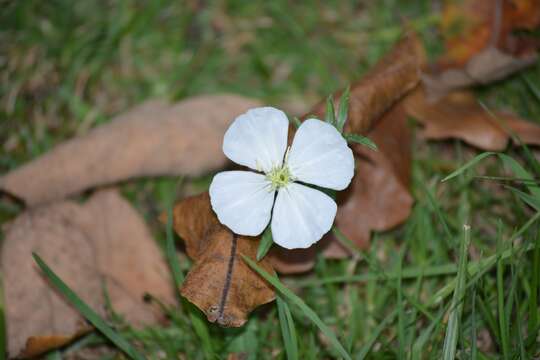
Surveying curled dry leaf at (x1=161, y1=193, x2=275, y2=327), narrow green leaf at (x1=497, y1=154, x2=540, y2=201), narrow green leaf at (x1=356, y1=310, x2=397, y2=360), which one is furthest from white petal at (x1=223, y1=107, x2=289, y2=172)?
narrow green leaf at (x1=497, y1=154, x2=540, y2=201)

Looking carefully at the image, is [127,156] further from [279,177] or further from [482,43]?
[482,43]

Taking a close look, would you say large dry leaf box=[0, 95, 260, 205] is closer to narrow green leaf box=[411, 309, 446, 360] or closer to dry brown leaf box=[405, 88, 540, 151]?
dry brown leaf box=[405, 88, 540, 151]

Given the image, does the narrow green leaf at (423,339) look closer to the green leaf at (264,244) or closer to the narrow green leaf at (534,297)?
the narrow green leaf at (534,297)

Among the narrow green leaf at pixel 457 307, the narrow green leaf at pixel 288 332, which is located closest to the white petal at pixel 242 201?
the narrow green leaf at pixel 288 332

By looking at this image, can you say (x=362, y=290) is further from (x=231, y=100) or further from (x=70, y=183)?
(x=70, y=183)

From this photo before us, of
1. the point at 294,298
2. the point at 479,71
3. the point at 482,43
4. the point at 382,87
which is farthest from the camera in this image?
the point at 482,43

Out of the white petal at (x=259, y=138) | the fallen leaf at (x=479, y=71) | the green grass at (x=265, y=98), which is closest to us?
the white petal at (x=259, y=138)

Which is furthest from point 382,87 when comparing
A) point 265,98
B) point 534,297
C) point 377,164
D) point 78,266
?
point 78,266

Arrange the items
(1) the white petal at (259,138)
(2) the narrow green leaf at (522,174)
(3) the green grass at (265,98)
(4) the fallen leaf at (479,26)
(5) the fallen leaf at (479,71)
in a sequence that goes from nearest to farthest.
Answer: (1) the white petal at (259,138)
(2) the narrow green leaf at (522,174)
(3) the green grass at (265,98)
(5) the fallen leaf at (479,71)
(4) the fallen leaf at (479,26)
